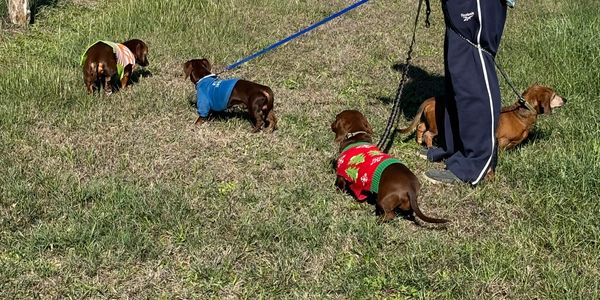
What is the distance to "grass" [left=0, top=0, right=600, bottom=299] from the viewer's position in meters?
4.11

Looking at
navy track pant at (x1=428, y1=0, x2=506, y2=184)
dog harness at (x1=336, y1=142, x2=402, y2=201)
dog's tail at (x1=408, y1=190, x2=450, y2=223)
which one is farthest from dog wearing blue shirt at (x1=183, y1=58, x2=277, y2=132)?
dog's tail at (x1=408, y1=190, x2=450, y2=223)

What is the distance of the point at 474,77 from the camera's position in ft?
17.3

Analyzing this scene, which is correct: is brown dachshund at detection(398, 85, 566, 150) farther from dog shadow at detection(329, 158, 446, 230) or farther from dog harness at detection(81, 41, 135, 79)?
dog harness at detection(81, 41, 135, 79)

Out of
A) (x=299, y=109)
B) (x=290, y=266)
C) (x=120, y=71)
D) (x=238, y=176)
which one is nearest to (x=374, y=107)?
(x=299, y=109)

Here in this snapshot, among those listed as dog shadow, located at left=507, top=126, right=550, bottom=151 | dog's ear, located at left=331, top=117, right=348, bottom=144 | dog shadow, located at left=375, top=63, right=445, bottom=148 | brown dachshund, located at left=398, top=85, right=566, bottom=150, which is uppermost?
brown dachshund, located at left=398, top=85, right=566, bottom=150

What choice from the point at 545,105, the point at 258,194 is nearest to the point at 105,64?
the point at 258,194

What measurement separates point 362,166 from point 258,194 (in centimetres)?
88

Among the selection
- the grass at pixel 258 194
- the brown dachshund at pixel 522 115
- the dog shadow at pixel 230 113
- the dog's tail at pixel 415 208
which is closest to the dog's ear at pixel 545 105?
the brown dachshund at pixel 522 115

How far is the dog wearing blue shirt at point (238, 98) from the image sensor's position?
20.5 feet

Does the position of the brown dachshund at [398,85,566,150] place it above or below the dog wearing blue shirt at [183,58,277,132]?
above

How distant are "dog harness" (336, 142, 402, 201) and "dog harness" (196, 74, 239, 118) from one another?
159cm

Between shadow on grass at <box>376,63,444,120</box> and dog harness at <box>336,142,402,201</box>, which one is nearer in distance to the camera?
dog harness at <box>336,142,402,201</box>

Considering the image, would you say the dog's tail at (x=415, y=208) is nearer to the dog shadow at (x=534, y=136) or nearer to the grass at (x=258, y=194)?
the grass at (x=258, y=194)

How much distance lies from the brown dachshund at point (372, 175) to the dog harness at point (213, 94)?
4.48ft
